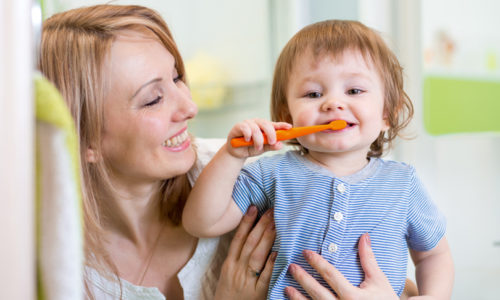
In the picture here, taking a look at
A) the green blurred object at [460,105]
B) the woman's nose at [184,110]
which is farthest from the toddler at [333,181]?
the green blurred object at [460,105]

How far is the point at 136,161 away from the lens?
988 mm

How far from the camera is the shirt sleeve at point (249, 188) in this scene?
1.01 m

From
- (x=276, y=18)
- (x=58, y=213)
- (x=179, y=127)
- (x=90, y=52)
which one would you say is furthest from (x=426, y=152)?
(x=58, y=213)

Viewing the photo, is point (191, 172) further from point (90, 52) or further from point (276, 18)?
point (276, 18)

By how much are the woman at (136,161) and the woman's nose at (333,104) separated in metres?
0.26

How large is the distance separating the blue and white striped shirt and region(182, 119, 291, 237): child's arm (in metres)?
0.06

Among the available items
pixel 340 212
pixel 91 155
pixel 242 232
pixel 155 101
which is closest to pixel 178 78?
pixel 155 101

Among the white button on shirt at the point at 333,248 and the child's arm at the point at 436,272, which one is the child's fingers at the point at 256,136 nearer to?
the white button on shirt at the point at 333,248

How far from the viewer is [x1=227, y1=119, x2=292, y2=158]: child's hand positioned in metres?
0.88

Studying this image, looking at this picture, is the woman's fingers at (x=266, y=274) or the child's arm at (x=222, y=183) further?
the woman's fingers at (x=266, y=274)

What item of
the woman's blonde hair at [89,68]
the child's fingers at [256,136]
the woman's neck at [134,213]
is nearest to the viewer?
the child's fingers at [256,136]

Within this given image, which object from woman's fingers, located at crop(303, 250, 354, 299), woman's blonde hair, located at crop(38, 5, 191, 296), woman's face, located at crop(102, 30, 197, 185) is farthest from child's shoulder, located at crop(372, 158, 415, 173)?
woman's blonde hair, located at crop(38, 5, 191, 296)

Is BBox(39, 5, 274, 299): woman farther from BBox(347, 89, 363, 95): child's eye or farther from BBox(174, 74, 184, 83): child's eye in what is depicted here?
BBox(347, 89, 363, 95): child's eye

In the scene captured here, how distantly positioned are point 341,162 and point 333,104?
14 cm
